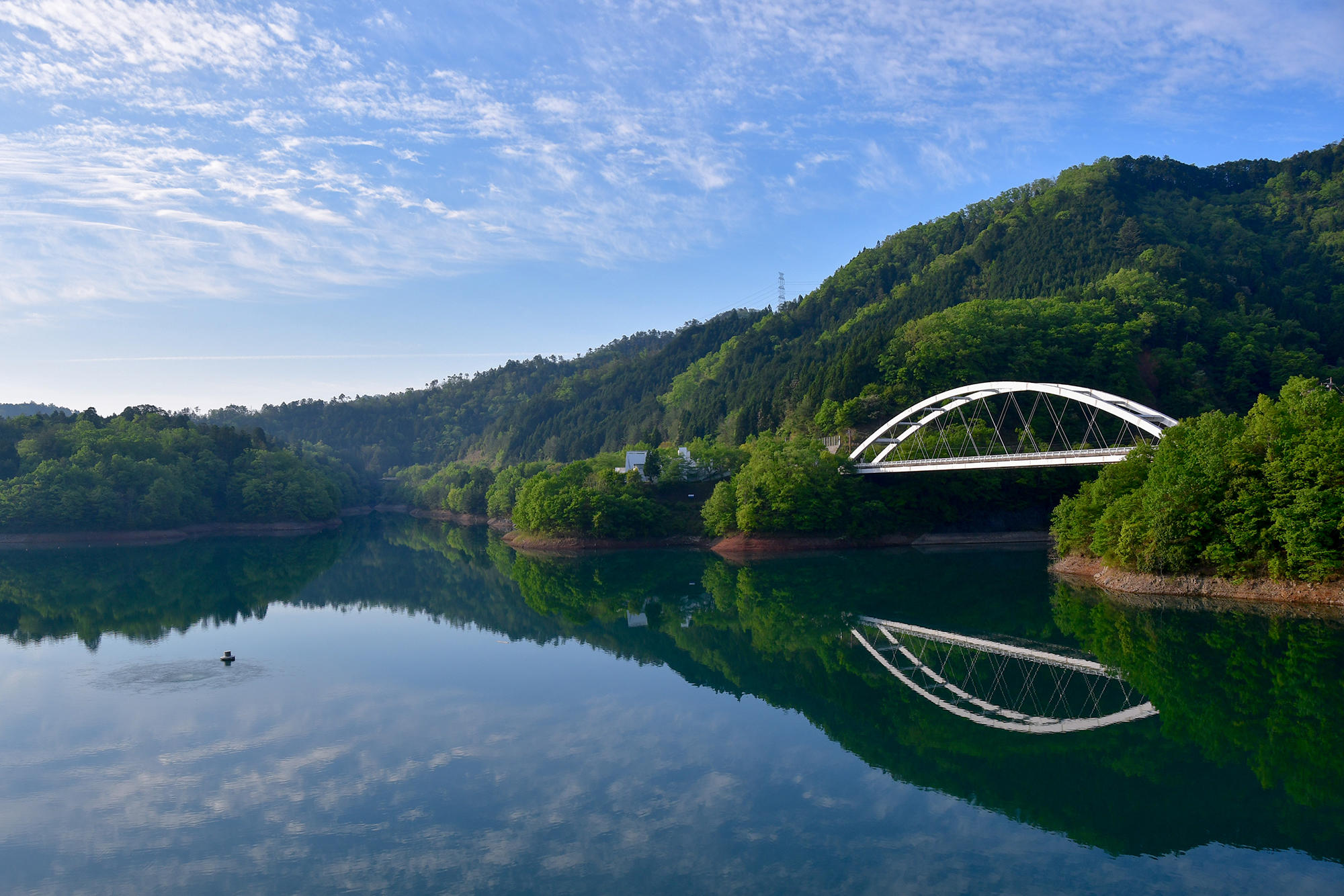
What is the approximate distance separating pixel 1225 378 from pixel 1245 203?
155 feet

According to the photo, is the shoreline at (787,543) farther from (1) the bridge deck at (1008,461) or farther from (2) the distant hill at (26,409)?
(2) the distant hill at (26,409)

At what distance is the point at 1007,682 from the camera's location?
2527cm

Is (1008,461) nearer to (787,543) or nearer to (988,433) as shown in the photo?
(988,433)

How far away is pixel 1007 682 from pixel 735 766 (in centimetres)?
1075

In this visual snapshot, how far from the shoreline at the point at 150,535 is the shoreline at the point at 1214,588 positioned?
73.8 m

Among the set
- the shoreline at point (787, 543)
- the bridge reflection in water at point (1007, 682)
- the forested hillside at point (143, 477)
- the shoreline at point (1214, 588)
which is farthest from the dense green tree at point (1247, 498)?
the forested hillside at point (143, 477)

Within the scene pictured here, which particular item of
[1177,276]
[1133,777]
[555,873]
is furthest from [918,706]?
[1177,276]

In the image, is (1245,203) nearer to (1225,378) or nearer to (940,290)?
(940,290)

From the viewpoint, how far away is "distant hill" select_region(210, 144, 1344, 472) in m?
70.6

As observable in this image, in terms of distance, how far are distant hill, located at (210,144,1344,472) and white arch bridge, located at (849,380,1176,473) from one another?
4.21 metres

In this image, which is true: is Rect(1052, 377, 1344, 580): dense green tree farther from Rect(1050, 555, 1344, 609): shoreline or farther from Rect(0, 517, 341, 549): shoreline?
Rect(0, 517, 341, 549): shoreline

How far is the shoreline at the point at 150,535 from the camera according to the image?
72250mm

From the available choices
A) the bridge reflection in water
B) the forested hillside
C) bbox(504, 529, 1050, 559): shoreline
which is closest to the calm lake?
the bridge reflection in water

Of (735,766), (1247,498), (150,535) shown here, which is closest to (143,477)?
(150,535)
